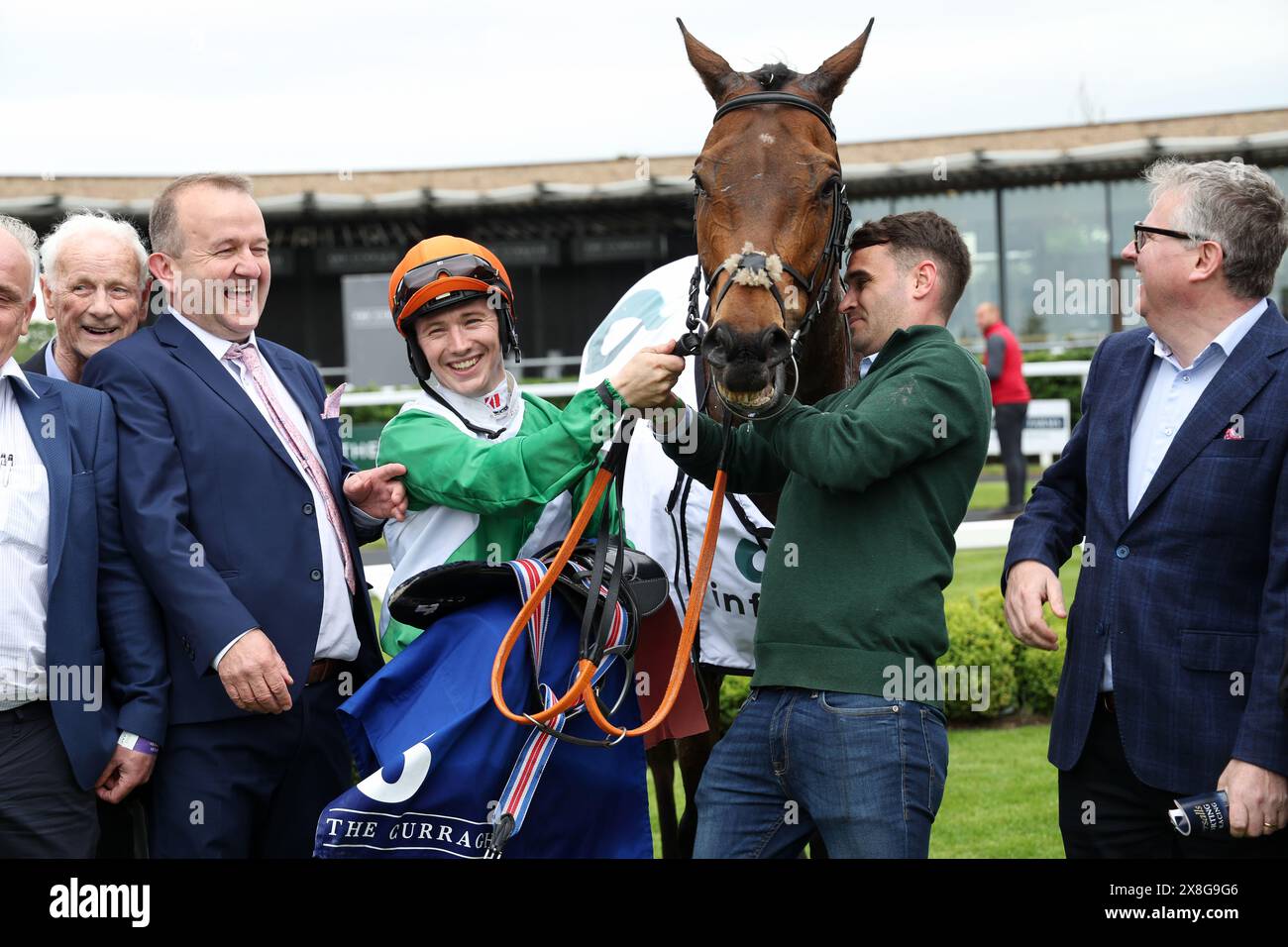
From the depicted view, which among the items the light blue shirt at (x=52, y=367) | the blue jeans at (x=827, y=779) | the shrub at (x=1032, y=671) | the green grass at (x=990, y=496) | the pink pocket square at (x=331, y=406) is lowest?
the shrub at (x=1032, y=671)

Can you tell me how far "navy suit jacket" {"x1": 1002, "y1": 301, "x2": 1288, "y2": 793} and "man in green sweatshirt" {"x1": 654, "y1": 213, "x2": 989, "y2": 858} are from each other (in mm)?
374

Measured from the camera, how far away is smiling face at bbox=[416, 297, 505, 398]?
2.82 metres

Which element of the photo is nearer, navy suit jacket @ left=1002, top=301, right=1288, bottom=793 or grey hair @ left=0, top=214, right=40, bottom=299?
navy suit jacket @ left=1002, top=301, right=1288, bottom=793

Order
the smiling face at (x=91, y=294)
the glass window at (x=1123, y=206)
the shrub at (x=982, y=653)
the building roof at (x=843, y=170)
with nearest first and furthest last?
the smiling face at (x=91, y=294), the shrub at (x=982, y=653), the building roof at (x=843, y=170), the glass window at (x=1123, y=206)

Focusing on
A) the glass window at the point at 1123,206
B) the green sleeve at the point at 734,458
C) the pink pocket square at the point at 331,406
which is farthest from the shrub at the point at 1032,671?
the glass window at the point at 1123,206

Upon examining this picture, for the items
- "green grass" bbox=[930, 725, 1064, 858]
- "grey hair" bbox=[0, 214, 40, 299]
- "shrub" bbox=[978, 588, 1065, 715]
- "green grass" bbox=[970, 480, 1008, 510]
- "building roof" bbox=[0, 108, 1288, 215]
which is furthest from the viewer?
"building roof" bbox=[0, 108, 1288, 215]

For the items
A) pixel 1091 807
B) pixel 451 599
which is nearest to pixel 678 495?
pixel 451 599

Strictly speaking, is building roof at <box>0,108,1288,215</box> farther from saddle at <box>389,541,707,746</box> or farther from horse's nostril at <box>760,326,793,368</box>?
horse's nostril at <box>760,326,793,368</box>

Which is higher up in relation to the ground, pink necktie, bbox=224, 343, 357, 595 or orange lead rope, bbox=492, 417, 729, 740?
pink necktie, bbox=224, 343, 357, 595

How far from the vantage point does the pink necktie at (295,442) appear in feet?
9.77

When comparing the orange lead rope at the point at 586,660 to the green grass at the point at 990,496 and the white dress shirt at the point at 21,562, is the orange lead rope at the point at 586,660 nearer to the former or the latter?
→ the white dress shirt at the point at 21,562

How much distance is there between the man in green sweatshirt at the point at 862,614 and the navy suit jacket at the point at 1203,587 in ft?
1.23

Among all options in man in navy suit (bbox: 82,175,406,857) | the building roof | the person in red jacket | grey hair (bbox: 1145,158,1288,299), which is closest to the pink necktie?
man in navy suit (bbox: 82,175,406,857)
